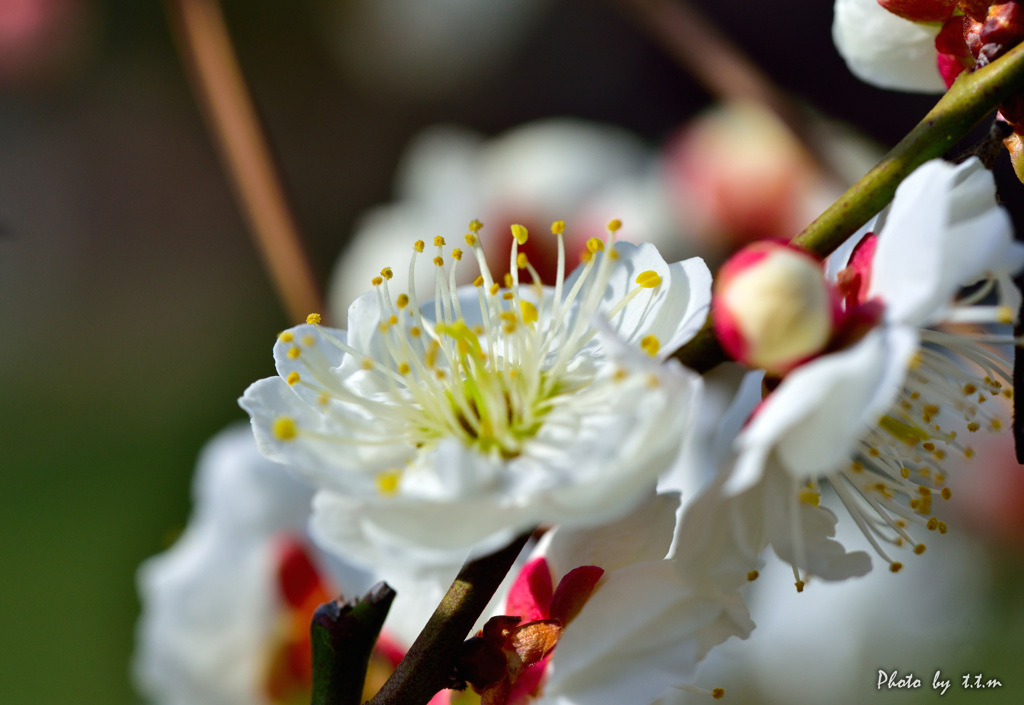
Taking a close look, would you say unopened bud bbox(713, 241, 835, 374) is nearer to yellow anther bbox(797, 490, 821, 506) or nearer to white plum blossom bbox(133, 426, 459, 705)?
yellow anther bbox(797, 490, 821, 506)

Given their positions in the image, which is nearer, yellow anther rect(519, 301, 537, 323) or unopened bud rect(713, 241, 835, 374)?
unopened bud rect(713, 241, 835, 374)

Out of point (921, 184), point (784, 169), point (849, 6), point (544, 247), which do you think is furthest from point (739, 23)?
point (921, 184)

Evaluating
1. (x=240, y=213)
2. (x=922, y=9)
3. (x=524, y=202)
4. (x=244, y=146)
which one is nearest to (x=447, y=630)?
(x=922, y=9)

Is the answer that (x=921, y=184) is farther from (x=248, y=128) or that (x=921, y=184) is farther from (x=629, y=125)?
(x=629, y=125)

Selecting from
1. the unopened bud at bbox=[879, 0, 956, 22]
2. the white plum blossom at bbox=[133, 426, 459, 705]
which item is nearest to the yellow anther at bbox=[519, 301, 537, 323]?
the unopened bud at bbox=[879, 0, 956, 22]

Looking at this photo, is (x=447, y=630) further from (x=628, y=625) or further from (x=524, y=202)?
(x=524, y=202)

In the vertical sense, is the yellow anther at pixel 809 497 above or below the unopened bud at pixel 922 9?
below

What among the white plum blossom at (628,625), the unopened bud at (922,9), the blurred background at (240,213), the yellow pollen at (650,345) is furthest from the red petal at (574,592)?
the blurred background at (240,213)

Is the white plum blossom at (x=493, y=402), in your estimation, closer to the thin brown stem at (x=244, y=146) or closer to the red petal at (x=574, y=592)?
the red petal at (x=574, y=592)
